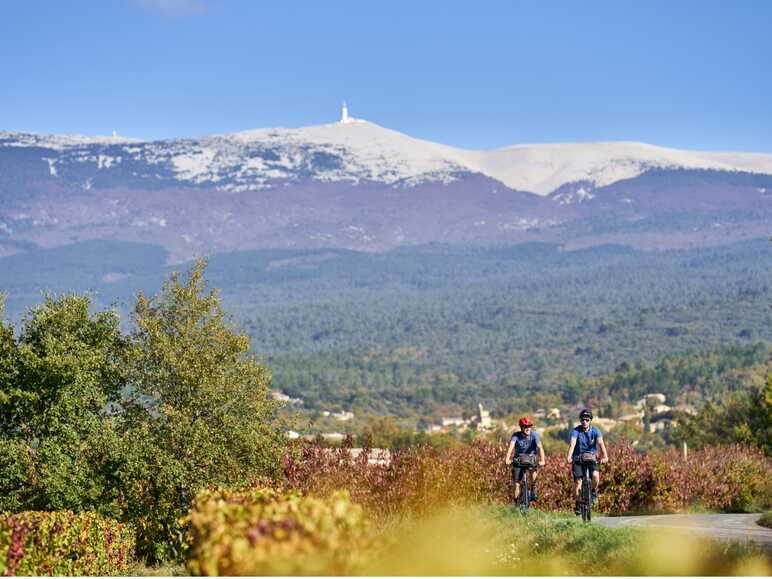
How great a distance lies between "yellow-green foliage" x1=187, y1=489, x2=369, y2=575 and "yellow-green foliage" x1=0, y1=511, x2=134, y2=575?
446cm

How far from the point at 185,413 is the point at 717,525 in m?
9.11

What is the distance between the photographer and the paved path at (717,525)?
16.4 meters

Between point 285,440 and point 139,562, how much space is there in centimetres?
377

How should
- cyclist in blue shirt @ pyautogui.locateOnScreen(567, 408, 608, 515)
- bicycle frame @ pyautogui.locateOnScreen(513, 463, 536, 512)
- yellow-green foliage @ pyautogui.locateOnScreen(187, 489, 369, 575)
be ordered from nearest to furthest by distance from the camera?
yellow-green foliage @ pyautogui.locateOnScreen(187, 489, 369, 575) < cyclist in blue shirt @ pyautogui.locateOnScreen(567, 408, 608, 515) < bicycle frame @ pyautogui.locateOnScreen(513, 463, 536, 512)

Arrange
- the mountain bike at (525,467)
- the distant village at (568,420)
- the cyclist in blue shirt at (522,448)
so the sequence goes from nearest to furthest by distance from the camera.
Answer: the mountain bike at (525,467) < the cyclist in blue shirt at (522,448) < the distant village at (568,420)

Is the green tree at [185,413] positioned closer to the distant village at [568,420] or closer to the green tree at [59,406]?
the green tree at [59,406]

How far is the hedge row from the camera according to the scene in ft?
69.5

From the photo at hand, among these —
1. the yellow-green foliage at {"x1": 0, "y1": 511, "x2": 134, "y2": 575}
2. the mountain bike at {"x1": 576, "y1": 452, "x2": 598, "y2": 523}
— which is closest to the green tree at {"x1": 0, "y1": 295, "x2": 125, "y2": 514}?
the yellow-green foliage at {"x1": 0, "y1": 511, "x2": 134, "y2": 575}

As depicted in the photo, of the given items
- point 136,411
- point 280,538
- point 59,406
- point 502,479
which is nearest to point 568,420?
point 502,479

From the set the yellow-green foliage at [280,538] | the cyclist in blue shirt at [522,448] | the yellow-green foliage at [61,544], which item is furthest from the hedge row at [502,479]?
the yellow-green foliage at [280,538]

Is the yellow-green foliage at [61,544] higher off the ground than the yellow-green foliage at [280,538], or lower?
lower

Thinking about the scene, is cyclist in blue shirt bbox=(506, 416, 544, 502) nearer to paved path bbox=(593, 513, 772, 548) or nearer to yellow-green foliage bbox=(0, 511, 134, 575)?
paved path bbox=(593, 513, 772, 548)

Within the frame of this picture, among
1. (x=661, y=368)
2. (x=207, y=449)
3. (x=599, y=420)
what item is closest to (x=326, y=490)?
(x=207, y=449)

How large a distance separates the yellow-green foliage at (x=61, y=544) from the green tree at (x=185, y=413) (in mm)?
2714
